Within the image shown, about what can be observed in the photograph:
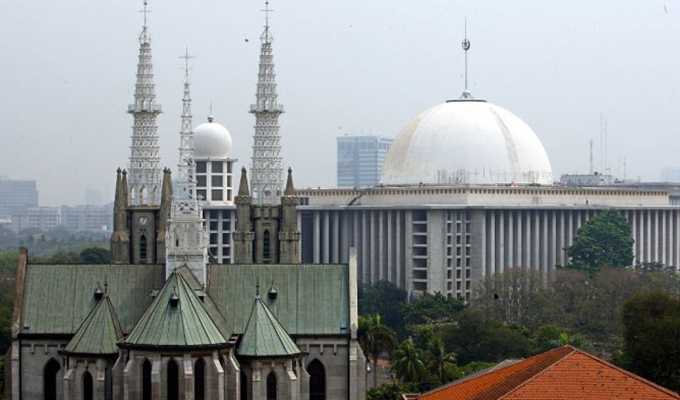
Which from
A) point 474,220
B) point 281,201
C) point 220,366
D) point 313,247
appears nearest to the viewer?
point 220,366

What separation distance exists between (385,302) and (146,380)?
84778 mm

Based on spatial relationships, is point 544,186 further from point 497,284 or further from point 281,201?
point 281,201

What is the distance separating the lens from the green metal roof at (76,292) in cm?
8275

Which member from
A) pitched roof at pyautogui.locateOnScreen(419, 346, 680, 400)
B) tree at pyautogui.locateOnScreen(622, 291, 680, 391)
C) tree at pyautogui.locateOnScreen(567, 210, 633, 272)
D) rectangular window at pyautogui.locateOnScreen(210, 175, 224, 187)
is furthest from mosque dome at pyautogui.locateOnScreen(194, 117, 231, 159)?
pitched roof at pyautogui.locateOnScreen(419, 346, 680, 400)

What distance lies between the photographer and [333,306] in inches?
3287

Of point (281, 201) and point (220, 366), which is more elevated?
point (281, 201)

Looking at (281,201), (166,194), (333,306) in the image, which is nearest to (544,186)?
(281,201)

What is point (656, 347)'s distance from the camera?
90.9 meters

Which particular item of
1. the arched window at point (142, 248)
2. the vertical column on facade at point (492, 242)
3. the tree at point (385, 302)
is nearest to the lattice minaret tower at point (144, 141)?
the arched window at point (142, 248)

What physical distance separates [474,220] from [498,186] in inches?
199

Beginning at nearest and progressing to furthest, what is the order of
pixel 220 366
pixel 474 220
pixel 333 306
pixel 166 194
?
pixel 220 366, pixel 333 306, pixel 166 194, pixel 474 220

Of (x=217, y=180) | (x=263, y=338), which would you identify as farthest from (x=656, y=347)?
(x=217, y=180)

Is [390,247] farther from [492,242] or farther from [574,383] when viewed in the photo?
[574,383]

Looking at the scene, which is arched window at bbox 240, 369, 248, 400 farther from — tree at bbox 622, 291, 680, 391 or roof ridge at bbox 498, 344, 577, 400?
tree at bbox 622, 291, 680, 391
